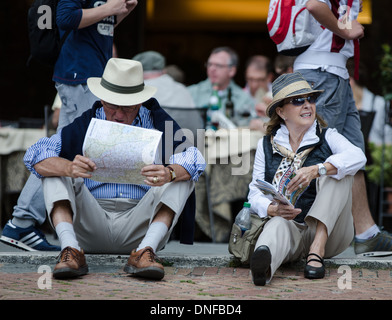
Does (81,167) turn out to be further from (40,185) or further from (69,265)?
(40,185)

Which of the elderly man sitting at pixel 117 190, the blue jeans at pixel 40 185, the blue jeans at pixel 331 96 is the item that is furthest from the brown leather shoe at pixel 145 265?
the blue jeans at pixel 331 96

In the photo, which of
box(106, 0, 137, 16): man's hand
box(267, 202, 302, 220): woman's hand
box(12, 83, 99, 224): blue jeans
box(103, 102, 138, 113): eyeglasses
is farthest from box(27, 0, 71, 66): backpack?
box(267, 202, 302, 220): woman's hand

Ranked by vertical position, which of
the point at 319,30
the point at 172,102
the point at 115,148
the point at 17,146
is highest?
the point at 319,30

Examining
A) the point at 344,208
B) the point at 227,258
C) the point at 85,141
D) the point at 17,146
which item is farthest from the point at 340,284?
the point at 17,146

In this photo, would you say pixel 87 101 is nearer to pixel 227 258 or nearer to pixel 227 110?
pixel 227 258

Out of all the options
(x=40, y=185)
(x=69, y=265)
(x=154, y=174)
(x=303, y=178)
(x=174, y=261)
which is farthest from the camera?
(x=40, y=185)

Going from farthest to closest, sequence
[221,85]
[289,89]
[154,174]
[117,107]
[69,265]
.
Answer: [221,85]
[289,89]
[117,107]
[154,174]
[69,265]

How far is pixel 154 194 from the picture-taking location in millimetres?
4926

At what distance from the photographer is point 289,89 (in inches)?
199

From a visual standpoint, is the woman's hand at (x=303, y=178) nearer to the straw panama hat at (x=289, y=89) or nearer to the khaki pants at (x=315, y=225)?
the khaki pants at (x=315, y=225)

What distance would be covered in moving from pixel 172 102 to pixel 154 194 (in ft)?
9.62

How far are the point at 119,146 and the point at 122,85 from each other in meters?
0.56

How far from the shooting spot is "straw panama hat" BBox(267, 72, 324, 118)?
→ 5023 millimetres

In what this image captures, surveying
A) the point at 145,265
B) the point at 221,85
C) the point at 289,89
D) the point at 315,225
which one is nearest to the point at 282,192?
the point at 315,225
